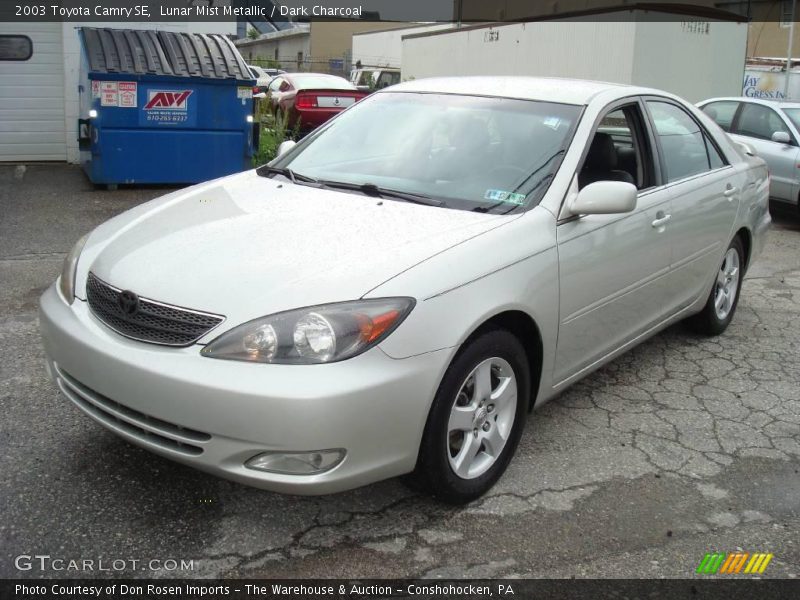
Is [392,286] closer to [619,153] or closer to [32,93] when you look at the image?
[619,153]

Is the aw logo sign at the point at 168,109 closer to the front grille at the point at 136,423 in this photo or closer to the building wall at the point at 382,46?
the front grille at the point at 136,423

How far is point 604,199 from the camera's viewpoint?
3434mm

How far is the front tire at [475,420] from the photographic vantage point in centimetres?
291

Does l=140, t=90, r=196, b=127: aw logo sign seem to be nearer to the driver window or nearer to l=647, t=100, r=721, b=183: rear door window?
l=647, t=100, r=721, b=183: rear door window

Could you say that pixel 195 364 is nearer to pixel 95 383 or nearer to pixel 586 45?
pixel 95 383

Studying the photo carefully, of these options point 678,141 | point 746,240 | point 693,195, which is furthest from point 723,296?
point 678,141

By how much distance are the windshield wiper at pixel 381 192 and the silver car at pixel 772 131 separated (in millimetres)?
7339

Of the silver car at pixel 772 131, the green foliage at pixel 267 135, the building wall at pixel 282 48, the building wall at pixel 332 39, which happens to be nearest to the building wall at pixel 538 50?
the silver car at pixel 772 131

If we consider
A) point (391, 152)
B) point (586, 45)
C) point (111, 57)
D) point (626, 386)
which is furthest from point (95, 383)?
point (586, 45)

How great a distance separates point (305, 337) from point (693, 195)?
2.77m

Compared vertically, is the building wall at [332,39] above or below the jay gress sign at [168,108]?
above

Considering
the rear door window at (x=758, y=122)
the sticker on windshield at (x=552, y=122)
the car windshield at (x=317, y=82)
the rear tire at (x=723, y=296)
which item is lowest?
the rear tire at (x=723, y=296)

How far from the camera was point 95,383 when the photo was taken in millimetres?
2900

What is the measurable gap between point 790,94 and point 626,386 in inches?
752
